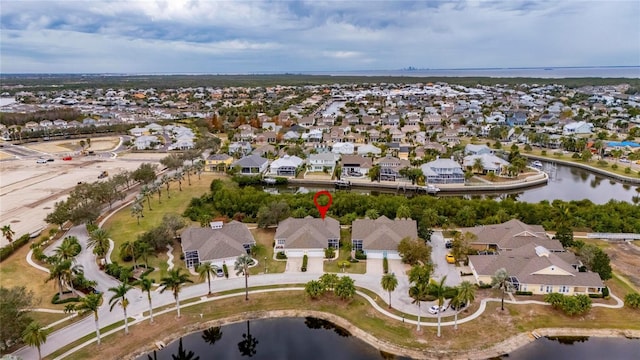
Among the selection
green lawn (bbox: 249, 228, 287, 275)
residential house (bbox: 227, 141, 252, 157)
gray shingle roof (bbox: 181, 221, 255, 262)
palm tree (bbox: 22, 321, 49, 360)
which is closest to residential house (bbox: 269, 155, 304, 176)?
residential house (bbox: 227, 141, 252, 157)

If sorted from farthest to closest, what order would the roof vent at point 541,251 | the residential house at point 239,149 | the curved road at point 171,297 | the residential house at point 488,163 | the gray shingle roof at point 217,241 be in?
the residential house at point 239,149
the residential house at point 488,163
the gray shingle roof at point 217,241
the roof vent at point 541,251
the curved road at point 171,297

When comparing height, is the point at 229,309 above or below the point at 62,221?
below

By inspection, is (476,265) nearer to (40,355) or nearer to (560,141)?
(40,355)

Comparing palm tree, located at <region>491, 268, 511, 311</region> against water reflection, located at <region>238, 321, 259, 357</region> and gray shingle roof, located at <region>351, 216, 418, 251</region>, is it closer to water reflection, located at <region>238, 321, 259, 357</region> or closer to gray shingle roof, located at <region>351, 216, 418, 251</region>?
gray shingle roof, located at <region>351, 216, 418, 251</region>

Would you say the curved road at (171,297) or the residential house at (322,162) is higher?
the residential house at (322,162)

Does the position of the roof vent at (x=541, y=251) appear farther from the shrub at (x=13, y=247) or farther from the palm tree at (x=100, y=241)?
the shrub at (x=13, y=247)

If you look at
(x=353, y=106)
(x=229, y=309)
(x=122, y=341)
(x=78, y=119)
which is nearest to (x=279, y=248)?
(x=229, y=309)

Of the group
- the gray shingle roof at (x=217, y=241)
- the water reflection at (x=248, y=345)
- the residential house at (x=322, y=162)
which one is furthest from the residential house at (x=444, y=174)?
the water reflection at (x=248, y=345)
